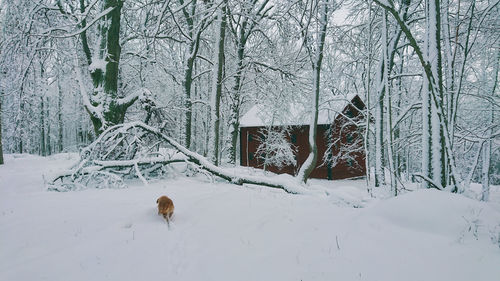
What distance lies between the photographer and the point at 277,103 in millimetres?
11500

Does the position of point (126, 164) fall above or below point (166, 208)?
above

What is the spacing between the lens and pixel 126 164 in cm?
570

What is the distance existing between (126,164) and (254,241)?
13.7 ft

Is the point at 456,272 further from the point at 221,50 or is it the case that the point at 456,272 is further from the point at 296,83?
the point at 296,83

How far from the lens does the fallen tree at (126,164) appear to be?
5230 millimetres

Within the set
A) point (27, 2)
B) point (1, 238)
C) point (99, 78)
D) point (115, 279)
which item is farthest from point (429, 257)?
point (27, 2)

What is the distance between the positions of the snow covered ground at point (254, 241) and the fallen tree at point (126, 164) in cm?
142

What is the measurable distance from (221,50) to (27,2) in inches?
196

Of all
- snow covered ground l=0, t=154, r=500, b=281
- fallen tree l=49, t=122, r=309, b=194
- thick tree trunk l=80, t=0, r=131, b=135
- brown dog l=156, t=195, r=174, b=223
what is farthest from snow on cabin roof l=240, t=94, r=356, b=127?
brown dog l=156, t=195, r=174, b=223

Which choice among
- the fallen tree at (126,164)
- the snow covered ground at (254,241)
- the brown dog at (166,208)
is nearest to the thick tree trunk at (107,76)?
the fallen tree at (126,164)

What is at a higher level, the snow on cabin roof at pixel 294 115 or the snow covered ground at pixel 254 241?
the snow on cabin roof at pixel 294 115

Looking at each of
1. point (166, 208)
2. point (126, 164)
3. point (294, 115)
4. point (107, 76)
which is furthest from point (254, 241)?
point (294, 115)

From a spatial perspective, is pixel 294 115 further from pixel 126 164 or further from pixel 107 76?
pixel 126 164

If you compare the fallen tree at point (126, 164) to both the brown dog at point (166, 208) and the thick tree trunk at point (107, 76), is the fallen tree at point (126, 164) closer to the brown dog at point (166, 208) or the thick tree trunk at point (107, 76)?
the thick tree trunk at point (107, 76)
